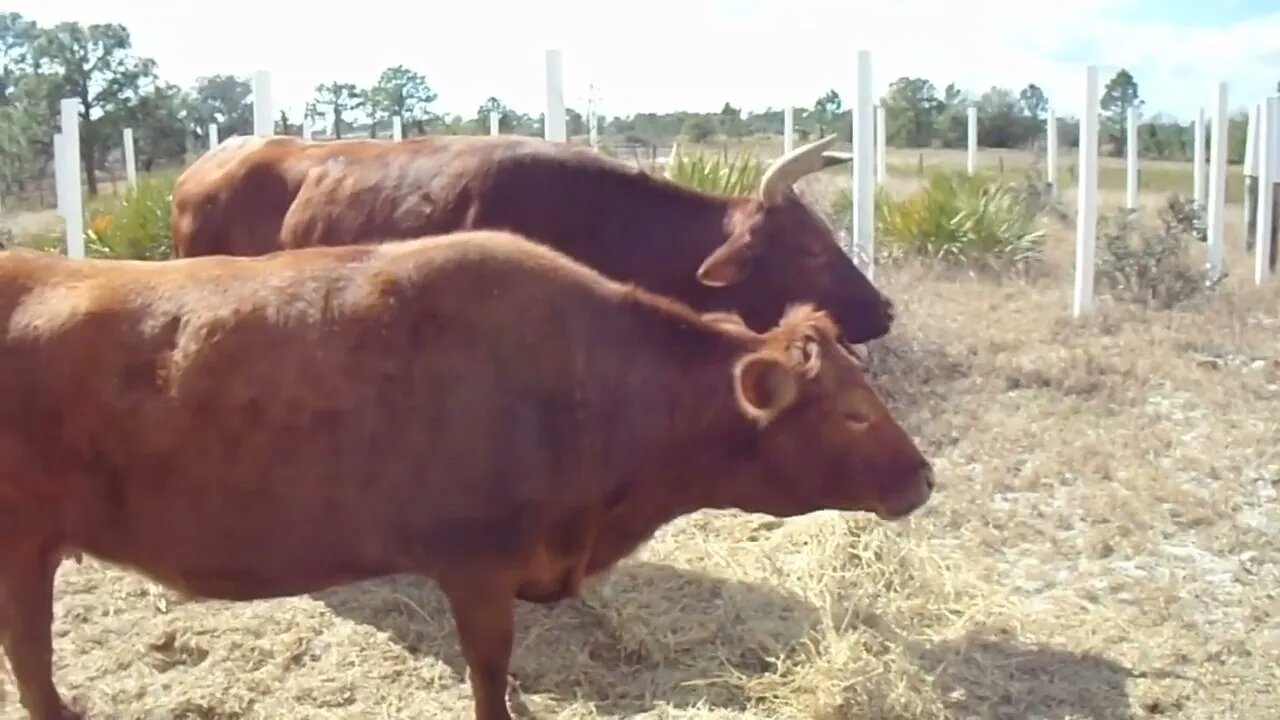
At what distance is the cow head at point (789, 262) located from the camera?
22.9 ft

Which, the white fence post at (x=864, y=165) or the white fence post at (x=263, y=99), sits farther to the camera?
the white fence post at (x=864, y=165)

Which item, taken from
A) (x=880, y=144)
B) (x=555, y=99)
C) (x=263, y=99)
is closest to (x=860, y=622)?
(x=555, y=99)

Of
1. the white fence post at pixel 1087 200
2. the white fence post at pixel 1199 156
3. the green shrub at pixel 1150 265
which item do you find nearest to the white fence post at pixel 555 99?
the white fence post at pixel 1087 200

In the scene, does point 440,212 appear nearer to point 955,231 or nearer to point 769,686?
point 769,686

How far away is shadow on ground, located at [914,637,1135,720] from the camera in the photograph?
494cm

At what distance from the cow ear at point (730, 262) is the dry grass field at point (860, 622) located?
48.4 inches

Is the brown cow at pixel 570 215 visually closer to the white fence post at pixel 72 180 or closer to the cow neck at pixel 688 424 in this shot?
the cow neck at pixel 688 424

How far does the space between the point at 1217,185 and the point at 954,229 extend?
275 cm

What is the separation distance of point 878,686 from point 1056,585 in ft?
5.15

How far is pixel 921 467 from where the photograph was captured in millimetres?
4629

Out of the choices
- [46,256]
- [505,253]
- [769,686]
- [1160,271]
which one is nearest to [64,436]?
[46,256]

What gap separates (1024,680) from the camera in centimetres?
518

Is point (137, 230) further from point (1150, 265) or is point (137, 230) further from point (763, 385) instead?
point (763, 385)

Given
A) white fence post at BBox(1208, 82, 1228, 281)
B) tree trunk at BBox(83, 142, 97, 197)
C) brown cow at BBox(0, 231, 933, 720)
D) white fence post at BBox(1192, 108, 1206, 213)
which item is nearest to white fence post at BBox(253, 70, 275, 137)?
brown cow at BBox(0, 231, 933, 720)
